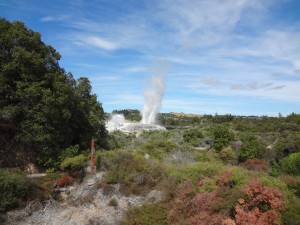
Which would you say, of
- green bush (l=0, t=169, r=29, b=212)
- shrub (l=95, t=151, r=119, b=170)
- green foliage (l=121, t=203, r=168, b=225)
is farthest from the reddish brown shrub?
green bush (l=0, t=169, r=29, b=212)

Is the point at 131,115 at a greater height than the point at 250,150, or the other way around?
the point at 131,115

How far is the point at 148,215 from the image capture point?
12.7 m

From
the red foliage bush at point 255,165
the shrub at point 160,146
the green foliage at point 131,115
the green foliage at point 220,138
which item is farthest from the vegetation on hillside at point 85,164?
the green foliage at point 131,115

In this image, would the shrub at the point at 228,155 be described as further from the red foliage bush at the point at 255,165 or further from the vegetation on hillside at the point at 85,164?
the vegetation on hillside at the point at 85,164

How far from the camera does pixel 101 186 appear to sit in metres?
16.1

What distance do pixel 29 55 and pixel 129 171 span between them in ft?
29.2

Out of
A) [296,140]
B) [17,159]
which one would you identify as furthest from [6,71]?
[296,140]

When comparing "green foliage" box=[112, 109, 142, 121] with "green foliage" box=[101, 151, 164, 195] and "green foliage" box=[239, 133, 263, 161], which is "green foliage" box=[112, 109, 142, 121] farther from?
"green foliage" box=[101, 151, 164, 195]

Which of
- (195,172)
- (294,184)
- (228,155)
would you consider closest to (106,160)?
(195,172)

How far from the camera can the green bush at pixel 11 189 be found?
13.8 meters

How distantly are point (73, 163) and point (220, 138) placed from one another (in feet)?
72.0

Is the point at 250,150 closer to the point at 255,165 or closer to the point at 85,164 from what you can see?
the point at 255,165

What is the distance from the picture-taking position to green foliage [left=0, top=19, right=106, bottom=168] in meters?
18.2

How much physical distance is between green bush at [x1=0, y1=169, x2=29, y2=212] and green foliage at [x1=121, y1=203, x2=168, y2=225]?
16.6ft
